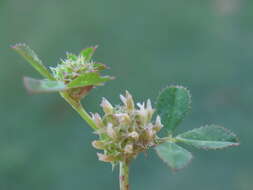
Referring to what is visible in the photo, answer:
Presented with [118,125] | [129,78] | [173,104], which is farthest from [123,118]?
[129,78]

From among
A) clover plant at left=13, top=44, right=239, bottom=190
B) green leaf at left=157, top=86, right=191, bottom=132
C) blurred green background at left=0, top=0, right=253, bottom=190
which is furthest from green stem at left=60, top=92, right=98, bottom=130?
blurred green background at left=0, top=0, right=253, bottom=190

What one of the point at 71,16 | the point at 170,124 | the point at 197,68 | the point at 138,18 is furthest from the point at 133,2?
the point at 170,124

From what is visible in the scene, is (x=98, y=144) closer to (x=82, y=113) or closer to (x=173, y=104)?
(x=82, y=113)

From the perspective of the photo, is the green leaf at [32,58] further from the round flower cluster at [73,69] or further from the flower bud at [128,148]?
the flower bud at [128,148]

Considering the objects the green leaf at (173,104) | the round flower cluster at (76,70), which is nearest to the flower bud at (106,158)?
the round flower cluster at (76,70)

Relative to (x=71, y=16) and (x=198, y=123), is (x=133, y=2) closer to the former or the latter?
(x=71, y=16)

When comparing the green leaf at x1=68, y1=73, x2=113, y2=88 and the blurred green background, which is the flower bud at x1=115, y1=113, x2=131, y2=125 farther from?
the blurred green background

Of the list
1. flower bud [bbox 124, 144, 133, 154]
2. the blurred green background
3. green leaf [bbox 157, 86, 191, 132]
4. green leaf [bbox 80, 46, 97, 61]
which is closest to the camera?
flower bud [bbox 124, 144, 133, 154]
